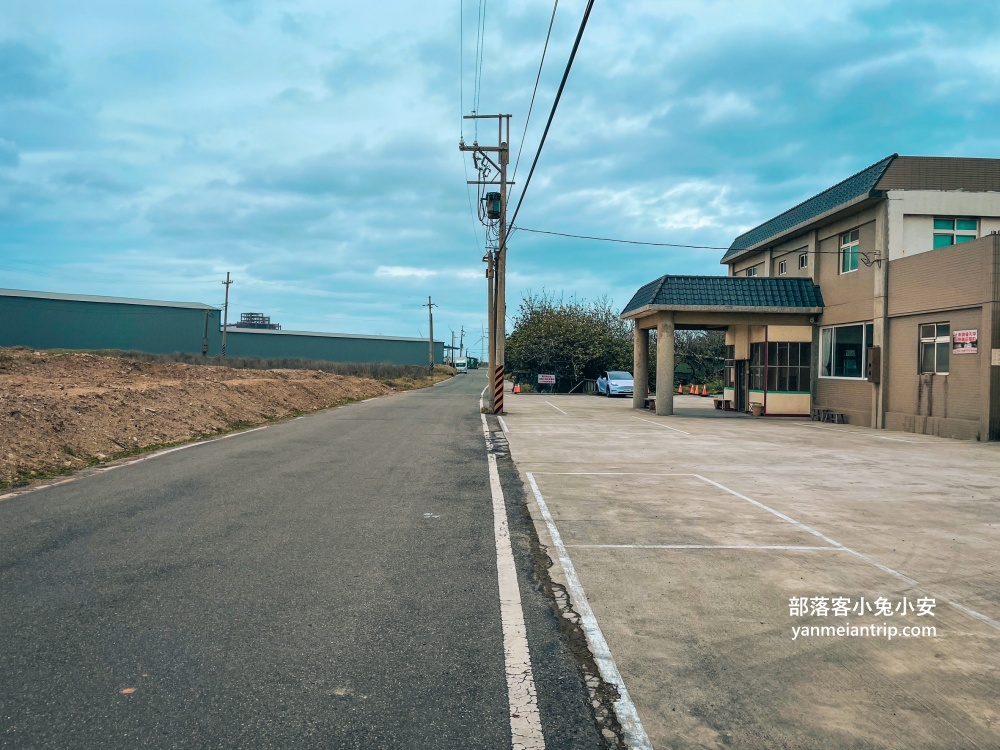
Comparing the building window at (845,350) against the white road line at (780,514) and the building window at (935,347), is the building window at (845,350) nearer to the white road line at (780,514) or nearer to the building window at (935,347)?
the building window at (935,347)

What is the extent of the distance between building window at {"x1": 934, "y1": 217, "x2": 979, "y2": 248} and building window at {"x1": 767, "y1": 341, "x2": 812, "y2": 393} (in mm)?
5962

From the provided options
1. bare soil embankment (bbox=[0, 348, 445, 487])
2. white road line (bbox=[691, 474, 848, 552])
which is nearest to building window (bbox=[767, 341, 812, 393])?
white road line (bbox=[691, 474, 848, 552])

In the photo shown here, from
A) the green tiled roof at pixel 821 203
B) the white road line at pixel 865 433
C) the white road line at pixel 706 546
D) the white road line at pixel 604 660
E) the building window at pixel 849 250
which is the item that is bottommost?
the white road line at pixel 604 660

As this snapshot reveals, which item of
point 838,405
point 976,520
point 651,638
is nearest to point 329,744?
point 651,638

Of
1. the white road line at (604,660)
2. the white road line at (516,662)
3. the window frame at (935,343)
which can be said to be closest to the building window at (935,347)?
the window frame at (935,343)

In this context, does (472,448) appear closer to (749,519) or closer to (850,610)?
(749,519)

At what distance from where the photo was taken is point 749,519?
28.0ft

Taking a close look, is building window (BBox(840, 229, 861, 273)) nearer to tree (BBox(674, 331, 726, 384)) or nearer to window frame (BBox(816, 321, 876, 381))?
window frame (BBox(816, 321, 876, 381))

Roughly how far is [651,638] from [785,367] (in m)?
24.1

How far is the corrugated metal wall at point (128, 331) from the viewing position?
6066cm

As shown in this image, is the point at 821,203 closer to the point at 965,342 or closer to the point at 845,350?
the point at 845,350

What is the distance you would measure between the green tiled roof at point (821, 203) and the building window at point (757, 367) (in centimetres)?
431

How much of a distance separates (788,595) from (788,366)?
899 inches

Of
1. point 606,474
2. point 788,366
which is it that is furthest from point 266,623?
point 788,366
